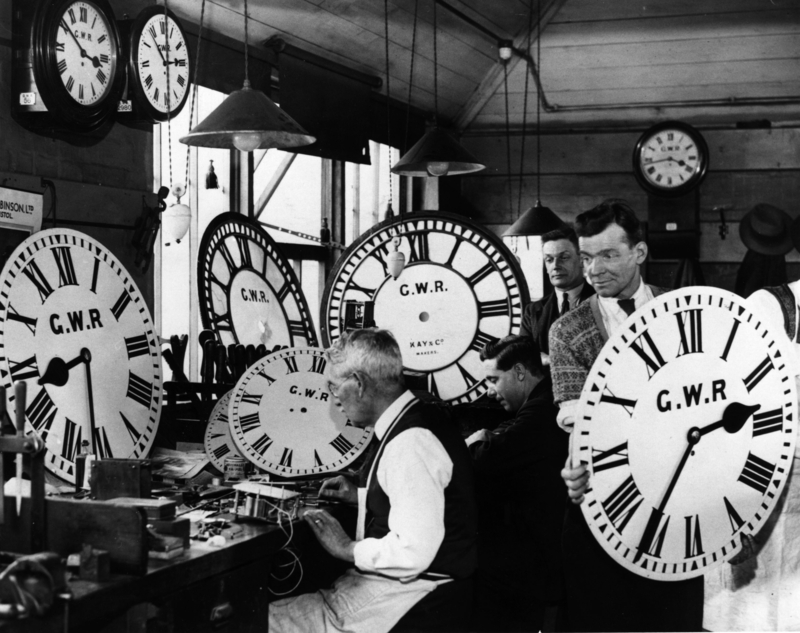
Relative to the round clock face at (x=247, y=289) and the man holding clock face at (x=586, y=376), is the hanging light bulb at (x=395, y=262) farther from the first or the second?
the man holding clock face at (x=586, y=376)

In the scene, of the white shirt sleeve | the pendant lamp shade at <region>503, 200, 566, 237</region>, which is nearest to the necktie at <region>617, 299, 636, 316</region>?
the white shirt sleeve

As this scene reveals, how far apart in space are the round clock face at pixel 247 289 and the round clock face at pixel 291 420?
58 centimetres

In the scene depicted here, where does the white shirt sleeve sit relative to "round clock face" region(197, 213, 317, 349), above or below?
below

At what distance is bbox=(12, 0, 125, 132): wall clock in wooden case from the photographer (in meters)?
2.91

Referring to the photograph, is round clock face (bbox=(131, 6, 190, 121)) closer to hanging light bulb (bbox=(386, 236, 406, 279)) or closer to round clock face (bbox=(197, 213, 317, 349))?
round clock face (bbox=(197, 213, 317, 349))

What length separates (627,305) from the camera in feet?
8.20

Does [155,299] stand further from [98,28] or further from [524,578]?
[524,578]

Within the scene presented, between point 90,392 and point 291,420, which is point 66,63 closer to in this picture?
point 90,392

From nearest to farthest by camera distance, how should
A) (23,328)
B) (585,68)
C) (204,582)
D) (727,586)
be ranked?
(204,582) < (23,328) < (727,586) < (585,68)

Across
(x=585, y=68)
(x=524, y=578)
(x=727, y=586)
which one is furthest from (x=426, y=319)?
(x=585, y=68)

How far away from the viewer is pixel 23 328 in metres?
2.72

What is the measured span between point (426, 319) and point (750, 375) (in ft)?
4.82

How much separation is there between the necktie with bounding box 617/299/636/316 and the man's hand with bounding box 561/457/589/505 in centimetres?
44

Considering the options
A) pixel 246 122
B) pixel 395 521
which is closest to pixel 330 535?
pixel 395 521
